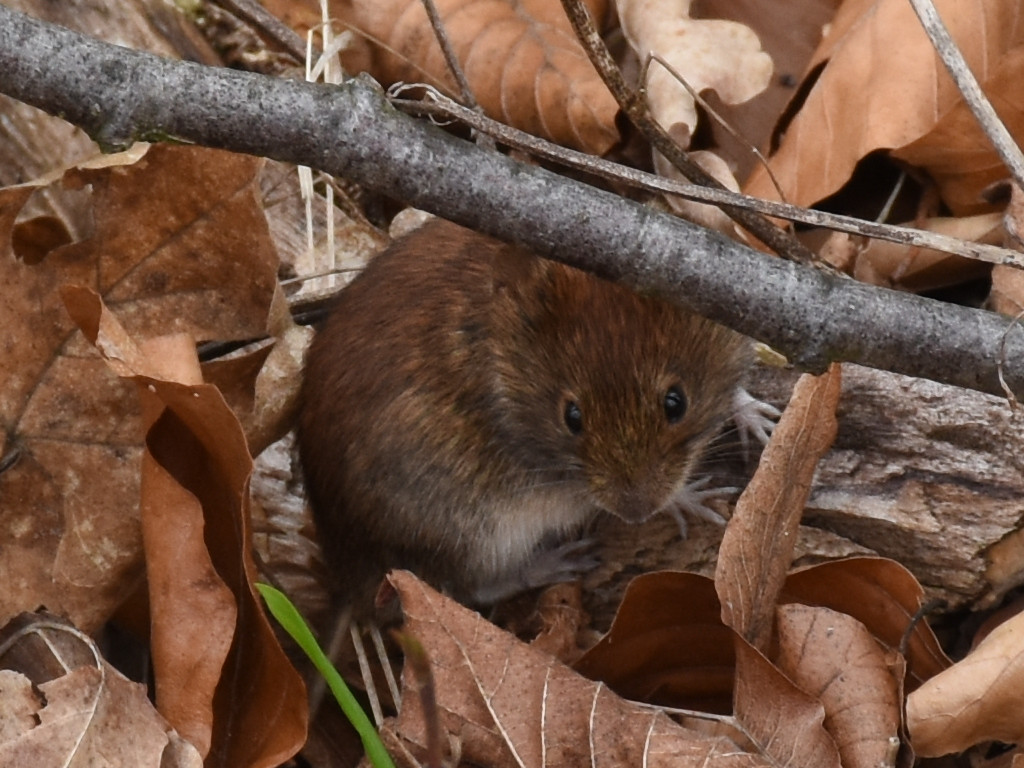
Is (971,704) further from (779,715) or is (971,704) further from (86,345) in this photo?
(86,345)

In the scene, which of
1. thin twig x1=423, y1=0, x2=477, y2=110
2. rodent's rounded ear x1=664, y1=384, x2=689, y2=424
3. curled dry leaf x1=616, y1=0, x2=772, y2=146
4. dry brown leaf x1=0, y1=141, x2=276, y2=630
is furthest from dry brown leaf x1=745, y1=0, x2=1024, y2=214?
dry brown leaf x1=0, y1=141, x2=276, y2=630

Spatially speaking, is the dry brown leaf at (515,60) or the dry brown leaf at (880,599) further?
the dry brown leaf at (515,60)

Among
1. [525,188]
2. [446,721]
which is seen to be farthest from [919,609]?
[525,188]

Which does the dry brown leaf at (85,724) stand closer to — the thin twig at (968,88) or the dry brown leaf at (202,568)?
the dry brown leaf at (202,568)

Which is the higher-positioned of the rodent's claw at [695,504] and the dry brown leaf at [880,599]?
the dry brown leaf at [880,599]

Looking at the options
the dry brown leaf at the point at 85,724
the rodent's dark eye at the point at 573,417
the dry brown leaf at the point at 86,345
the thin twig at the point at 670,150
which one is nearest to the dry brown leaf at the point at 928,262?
the thin twig at the point at 670,150

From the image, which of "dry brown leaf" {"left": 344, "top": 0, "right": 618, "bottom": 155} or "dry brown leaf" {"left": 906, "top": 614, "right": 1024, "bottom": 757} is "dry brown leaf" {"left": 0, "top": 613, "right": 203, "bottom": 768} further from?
"dry brown leaf" {"left": 344, "top": 0, "right": 618, "bottom": 155}

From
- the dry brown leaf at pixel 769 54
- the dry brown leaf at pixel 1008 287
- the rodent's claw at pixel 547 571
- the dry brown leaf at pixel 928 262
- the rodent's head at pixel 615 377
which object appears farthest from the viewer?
the dry brown leaf at pixel 769 54

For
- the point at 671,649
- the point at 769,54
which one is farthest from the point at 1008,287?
the point at 671,649
